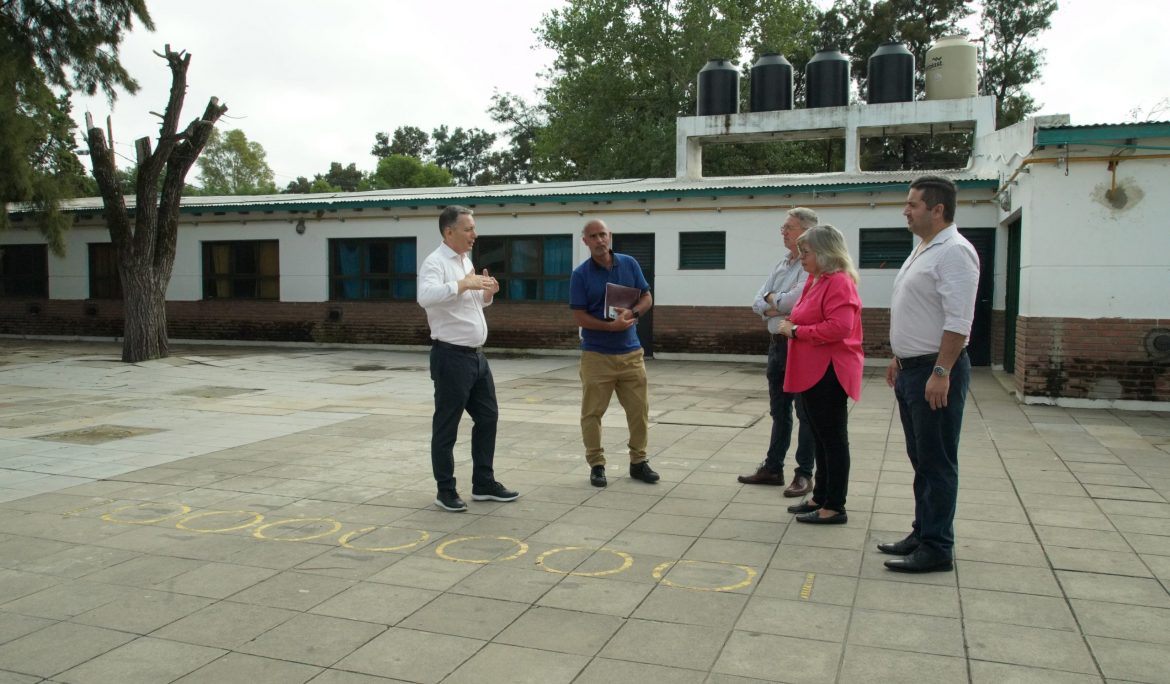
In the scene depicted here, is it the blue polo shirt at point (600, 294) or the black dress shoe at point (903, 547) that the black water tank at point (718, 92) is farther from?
the black dress shoe at point (903, 547)

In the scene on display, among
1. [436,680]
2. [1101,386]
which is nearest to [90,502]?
[436,680]

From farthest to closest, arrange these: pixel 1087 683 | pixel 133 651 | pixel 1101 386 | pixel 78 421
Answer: pixel 1101 386
pixel 78 421
pixel 133 651
pixel 1087 683

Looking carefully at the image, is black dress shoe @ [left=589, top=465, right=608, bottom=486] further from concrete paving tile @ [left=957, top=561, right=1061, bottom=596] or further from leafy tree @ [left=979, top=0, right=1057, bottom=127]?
leafy tree @ [left=979, top=0, right=1057, bottom=127]

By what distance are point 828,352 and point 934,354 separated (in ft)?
2.45

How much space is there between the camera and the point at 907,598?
3.87 meters

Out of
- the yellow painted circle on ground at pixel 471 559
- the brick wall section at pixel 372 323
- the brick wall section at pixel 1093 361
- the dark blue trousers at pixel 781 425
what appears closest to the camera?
the yellow painted circle on ground at pixel 471 559

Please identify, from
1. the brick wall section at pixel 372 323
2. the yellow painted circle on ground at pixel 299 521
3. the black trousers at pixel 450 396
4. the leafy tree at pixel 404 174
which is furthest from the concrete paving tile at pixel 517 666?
the leafy tree at pixel 404 174

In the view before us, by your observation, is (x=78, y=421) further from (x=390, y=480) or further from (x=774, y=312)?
(x=774, y=312)

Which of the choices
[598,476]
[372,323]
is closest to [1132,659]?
[598,476]

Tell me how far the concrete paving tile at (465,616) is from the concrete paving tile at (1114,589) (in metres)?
2.43

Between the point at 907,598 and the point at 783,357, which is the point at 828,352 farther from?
the point at 907,598

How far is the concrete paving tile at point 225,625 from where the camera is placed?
343 cm

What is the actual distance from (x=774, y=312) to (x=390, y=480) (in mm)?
2838

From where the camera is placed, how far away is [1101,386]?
973cm
